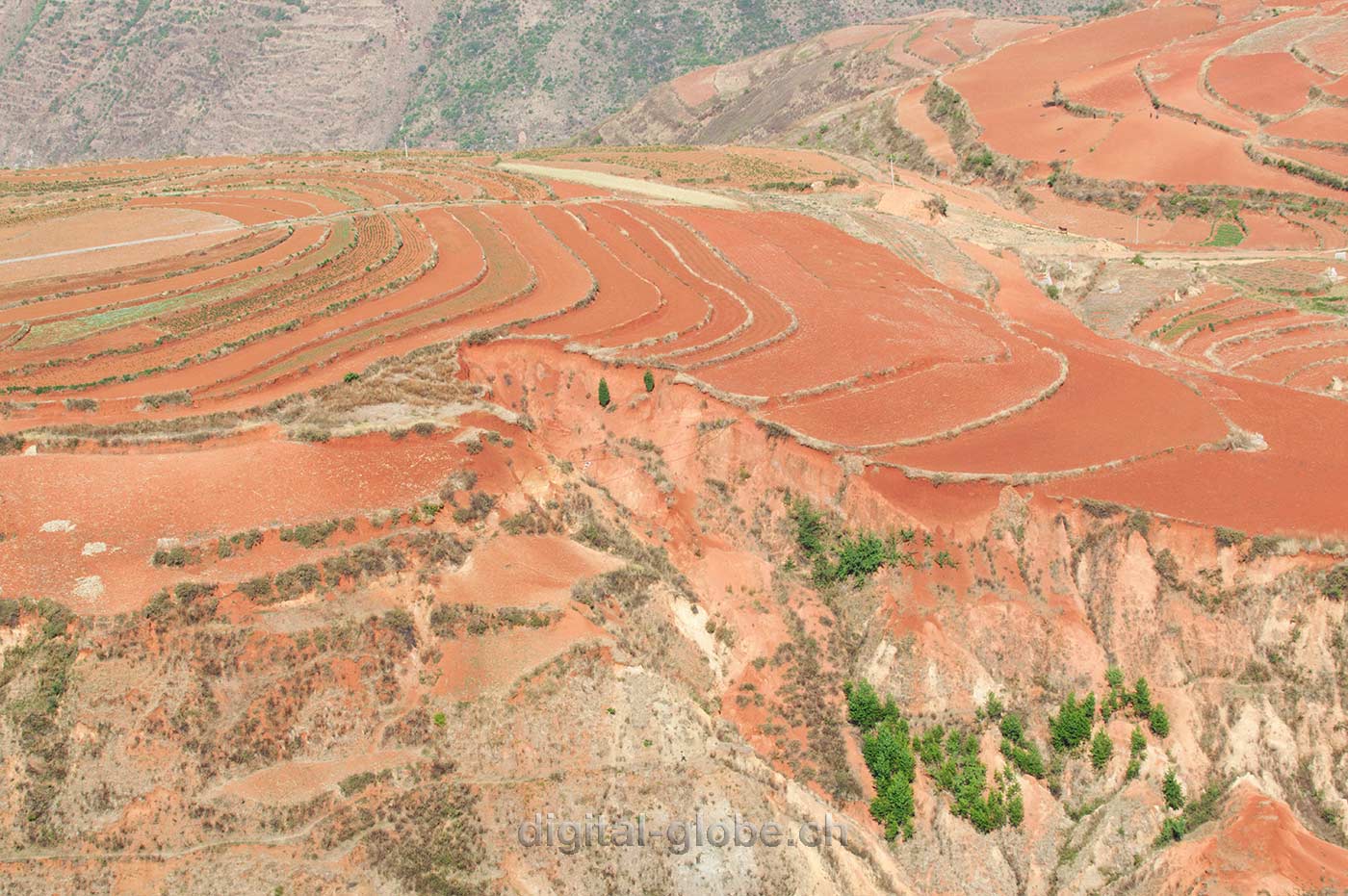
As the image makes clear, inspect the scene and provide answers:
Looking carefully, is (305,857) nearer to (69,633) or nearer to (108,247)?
(69,633)

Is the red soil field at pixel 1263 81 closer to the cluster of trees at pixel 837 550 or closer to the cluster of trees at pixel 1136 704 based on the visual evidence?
the cluster of trees at pixel 837 550

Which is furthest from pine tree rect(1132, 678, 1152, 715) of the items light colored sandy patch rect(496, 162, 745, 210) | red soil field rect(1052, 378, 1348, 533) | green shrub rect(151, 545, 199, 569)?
light colored sandy patch rect(496, 162, 745, 210)

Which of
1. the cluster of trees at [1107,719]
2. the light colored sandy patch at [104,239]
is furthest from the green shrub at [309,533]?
the light colored sandy patch at [104,239]

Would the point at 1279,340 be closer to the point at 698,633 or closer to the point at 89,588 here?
the point at 698,633

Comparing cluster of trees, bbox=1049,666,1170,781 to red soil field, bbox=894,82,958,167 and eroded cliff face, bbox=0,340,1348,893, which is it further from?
red soil field, bbox=894,82,958,167

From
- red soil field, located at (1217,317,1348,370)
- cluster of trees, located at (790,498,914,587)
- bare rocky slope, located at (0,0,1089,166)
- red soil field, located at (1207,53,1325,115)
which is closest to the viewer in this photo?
cluster of trees, located at (790,498,914,587)

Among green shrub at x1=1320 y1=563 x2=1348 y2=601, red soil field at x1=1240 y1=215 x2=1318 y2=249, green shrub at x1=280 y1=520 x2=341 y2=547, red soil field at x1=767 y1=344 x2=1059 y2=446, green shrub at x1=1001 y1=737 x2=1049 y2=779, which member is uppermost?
green shrub at x1=280 y1=520 x2=341 y2=547

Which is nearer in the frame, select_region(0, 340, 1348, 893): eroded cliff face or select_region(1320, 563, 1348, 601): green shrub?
select_region(0, 340, 1348, 893): eroded cliff face
